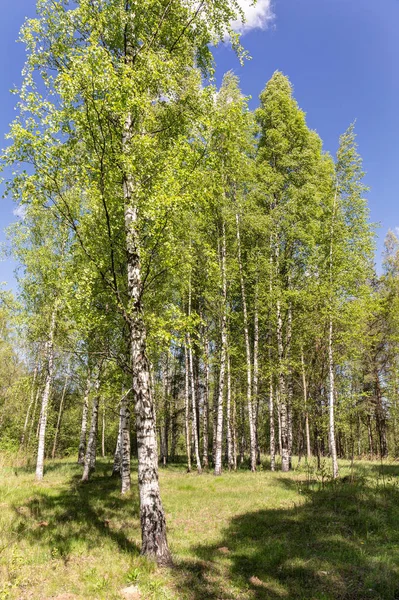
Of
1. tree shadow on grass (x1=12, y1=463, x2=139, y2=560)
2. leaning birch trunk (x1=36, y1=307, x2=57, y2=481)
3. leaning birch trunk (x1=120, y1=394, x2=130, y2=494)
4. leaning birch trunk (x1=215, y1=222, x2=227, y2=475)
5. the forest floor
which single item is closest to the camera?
the forest floor

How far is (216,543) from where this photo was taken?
9.00 m

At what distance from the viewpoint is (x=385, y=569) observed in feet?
22.3

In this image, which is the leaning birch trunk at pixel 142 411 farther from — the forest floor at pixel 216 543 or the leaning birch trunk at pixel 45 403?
the leaning birch trunk at pixel 45 403

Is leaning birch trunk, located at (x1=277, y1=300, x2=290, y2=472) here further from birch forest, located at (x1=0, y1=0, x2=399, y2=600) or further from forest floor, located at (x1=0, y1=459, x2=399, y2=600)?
forest floor, located at (x1=0, y1=459, x2=399, y2=600)

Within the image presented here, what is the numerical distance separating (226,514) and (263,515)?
129 cm

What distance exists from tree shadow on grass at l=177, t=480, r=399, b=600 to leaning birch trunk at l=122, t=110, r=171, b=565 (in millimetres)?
844

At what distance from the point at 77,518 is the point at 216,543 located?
4320mm

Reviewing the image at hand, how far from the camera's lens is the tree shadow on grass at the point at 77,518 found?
8594 mm

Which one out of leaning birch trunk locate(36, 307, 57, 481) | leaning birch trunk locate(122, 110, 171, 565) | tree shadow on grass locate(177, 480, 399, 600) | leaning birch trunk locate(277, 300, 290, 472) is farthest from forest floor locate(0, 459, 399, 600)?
leaning birch trunk locate(277, 300, 290, 472)

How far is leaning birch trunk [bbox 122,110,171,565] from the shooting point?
731 cm

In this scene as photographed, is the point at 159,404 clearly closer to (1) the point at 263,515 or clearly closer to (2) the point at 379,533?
(1) the point at 263,515

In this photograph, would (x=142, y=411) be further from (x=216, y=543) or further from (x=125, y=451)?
(x=125, y=451)

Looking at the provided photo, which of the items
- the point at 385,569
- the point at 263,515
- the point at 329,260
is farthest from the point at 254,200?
the point at 385,569

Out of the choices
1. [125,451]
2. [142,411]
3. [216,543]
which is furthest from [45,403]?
[142,411]
